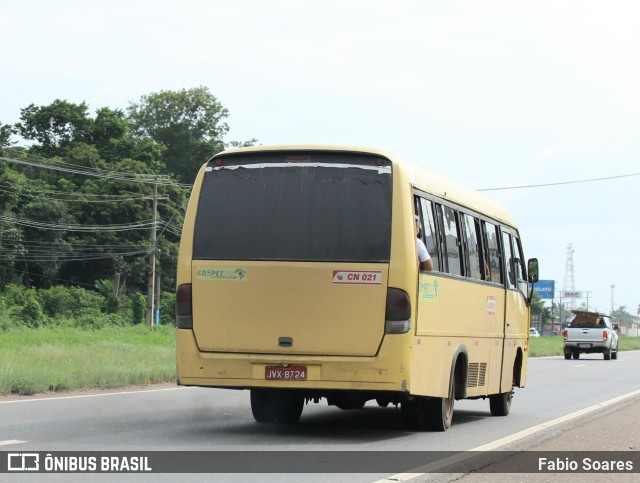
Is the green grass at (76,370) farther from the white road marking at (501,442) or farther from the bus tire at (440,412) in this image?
the white road marking at (501,442)

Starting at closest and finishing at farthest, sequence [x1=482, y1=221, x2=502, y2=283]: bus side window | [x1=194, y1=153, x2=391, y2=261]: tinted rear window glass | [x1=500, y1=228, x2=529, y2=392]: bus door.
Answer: [x1=194, y1=153, x2=391, y2=261]: tinted rear window glass
[x1=482, y1=221, x2=502, y2=283]: bus side window
[x1=500, y1=228, x2=529, y2=392]: bus door

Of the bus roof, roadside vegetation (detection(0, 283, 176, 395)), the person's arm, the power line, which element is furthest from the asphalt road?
the power line

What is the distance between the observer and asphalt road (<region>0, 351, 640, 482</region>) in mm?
10336

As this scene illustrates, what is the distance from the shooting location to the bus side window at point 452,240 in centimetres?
1317

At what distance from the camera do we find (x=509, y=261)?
16.7 metres

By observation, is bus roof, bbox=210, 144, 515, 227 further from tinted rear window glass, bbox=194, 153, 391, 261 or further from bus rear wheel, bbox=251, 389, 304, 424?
bus rear wheel, bbox=251, 389, 304, 424

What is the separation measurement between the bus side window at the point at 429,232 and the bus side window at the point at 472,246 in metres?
1.48

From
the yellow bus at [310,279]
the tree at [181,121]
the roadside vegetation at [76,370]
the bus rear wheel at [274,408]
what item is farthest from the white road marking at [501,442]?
the tree at [181,121]

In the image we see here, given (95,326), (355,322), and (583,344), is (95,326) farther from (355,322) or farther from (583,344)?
(355,322)

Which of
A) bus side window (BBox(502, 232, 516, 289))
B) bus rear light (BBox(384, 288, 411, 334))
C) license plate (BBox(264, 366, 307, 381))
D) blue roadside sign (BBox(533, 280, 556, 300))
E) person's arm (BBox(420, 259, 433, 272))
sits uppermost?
blue roadside sign (BBox(533, 280, 556, 300))

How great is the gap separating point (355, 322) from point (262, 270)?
1.09 metres

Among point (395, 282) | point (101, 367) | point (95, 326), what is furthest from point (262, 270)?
point (95, 326)

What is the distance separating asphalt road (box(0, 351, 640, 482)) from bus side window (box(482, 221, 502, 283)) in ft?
6.40

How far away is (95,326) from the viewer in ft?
191
